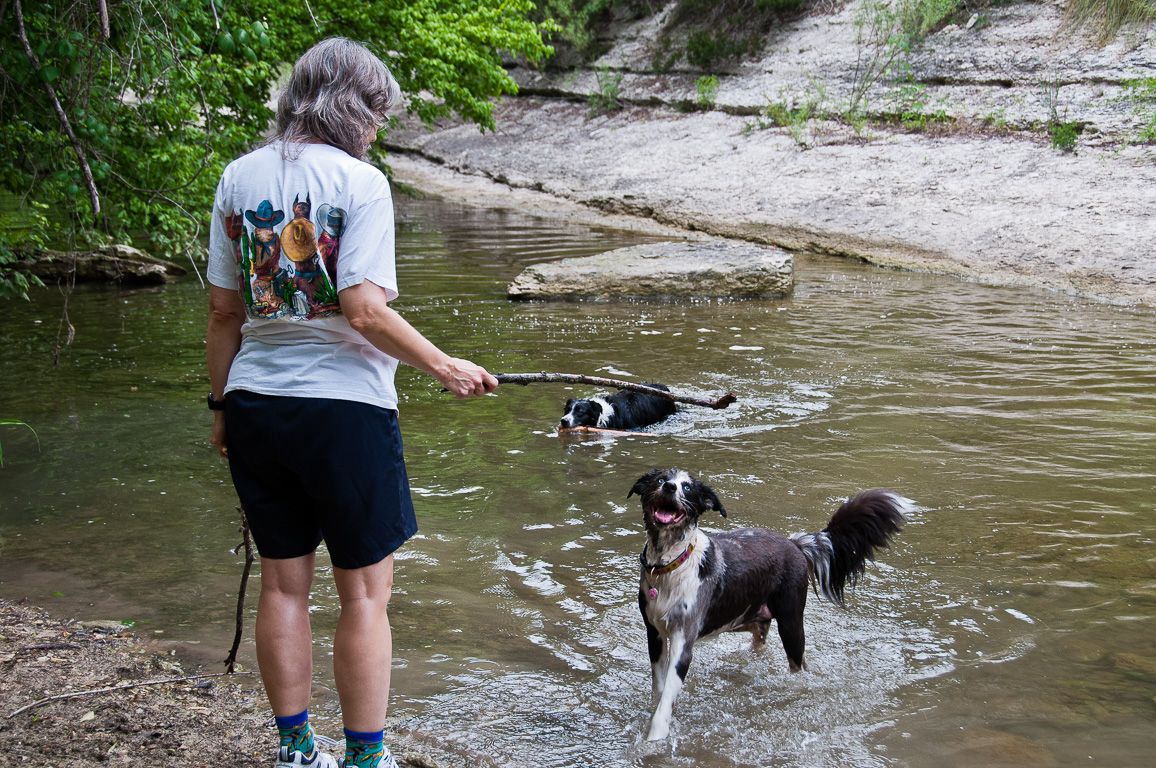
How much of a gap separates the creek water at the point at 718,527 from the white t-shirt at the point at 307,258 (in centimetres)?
151

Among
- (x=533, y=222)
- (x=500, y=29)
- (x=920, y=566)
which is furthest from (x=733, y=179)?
(x=920, y=566)

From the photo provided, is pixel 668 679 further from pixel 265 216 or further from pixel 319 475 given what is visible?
pixel 265 216

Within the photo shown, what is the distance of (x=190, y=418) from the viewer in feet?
24.8

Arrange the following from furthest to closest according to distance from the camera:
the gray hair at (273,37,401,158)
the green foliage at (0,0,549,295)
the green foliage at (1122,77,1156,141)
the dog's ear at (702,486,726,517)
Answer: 1. the green foliage at (1122,77,1156,141)
2. the green foliage at (0,0,549,295)
3. the dog's ear at (702,486,726,517)
4. the gray hair at (273,37,401,158)

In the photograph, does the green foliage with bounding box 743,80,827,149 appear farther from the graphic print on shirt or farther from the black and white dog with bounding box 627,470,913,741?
the graphic print on shirt

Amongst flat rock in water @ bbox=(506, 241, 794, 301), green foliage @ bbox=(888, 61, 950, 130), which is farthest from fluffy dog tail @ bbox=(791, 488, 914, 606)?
green foliage @ bbox=(888, 61, 950, 130)

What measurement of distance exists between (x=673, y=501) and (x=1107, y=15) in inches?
759

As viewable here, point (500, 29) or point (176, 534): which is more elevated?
point (500, 29)

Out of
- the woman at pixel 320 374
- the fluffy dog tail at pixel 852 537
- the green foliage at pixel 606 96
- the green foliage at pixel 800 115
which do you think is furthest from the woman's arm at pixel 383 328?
the green foliage at pixel 606 96

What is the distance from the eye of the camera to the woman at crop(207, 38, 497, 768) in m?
2.57

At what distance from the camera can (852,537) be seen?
4211 mm

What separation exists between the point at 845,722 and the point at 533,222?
17308 mm

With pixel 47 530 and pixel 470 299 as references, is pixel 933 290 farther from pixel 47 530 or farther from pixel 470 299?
pixel 47 530

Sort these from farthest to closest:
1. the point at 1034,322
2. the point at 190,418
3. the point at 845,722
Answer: the point at 1034,322
the point at 190,418
the point at 845,722
